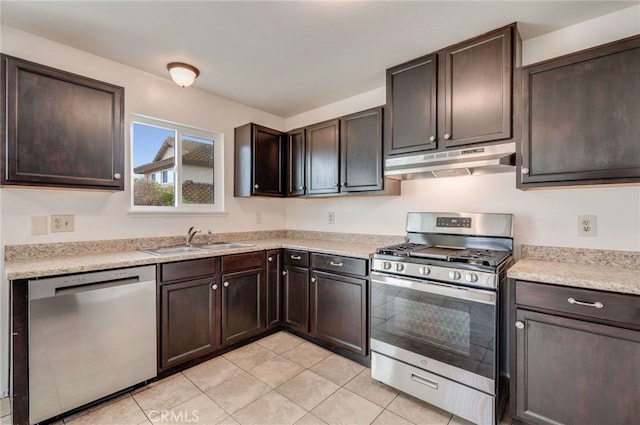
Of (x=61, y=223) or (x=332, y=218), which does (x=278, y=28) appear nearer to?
(x=332, y=218)

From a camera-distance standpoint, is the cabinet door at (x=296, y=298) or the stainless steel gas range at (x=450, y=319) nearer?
the stainless steel gas range at (x=450, y=319)

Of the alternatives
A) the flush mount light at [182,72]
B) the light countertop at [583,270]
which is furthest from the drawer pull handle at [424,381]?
the flush mount light at [182,72]

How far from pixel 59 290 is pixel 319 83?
2476mm

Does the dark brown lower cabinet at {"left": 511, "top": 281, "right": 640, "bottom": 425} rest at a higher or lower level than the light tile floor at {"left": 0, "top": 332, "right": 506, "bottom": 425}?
higher

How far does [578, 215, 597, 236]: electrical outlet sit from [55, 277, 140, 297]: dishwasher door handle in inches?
115

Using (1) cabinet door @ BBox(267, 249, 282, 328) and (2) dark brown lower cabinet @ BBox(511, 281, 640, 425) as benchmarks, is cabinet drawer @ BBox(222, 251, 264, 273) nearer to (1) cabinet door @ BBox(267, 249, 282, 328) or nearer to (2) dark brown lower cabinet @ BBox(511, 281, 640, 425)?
(1) cabinet door @ BBox(267, 249, 282, 328)

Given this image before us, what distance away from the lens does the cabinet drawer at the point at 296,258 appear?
9.01 ft

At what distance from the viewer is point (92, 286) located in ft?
5.91

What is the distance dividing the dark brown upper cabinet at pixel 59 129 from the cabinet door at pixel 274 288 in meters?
1.42

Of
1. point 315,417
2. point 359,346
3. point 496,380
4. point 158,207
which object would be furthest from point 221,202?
point 496,380

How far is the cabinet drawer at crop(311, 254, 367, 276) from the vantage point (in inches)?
92.4

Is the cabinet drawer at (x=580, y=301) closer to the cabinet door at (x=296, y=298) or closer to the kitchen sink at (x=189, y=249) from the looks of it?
the cabinet door at (x=296, y=298)

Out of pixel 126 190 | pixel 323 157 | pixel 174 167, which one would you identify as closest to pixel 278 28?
pixel 323 157

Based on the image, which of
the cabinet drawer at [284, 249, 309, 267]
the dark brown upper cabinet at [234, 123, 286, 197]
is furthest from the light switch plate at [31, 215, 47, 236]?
the cabinet drawer at [284, 249, 309, 267]
